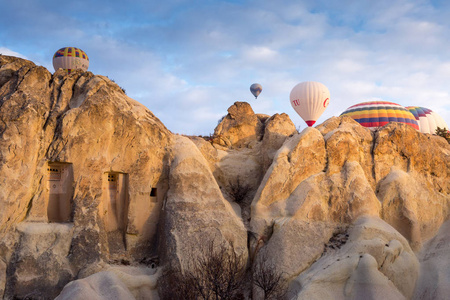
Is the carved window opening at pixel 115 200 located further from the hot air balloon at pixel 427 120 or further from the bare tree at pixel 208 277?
the hot air balloon at pixel 427 120

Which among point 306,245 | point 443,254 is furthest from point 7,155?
point 443,254

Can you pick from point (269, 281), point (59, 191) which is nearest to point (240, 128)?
point (59, 191)

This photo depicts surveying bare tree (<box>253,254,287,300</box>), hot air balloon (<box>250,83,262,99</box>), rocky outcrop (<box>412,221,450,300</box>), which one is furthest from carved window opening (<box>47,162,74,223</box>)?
hot air balloon (<box>250,83,262,99</box>)

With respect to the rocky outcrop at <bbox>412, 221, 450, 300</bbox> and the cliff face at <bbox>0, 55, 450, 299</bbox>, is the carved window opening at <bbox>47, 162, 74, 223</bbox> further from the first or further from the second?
the rocky outcrop at <bbox>412, 221, 450, 300</bbox>

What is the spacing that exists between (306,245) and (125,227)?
7073 millimetres

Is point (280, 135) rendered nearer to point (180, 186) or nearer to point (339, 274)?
point (180, 186)

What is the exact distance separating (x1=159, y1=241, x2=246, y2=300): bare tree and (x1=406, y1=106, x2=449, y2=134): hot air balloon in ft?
96.4

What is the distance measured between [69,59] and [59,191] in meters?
16.5

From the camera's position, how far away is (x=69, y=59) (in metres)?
31.4

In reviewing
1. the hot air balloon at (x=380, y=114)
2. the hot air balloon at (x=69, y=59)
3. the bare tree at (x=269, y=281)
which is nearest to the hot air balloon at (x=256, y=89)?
the hot air balloon at (x=380, y=114)

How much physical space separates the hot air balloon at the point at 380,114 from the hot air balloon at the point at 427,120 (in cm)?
434

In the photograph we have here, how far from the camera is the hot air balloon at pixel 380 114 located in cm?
3575

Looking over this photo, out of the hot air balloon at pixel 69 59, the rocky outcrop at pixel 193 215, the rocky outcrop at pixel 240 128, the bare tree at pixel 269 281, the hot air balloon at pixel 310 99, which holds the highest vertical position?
the hot air balloon at pixel 69 59

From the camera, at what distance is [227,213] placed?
708 inches
